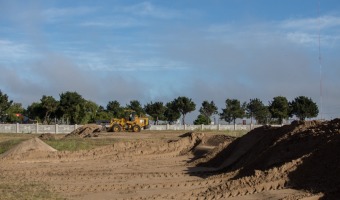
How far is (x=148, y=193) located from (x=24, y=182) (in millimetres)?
4750

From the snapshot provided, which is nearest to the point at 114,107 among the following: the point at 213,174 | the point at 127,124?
the point at 127,124

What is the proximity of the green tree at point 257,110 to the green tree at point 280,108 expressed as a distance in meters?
5.57

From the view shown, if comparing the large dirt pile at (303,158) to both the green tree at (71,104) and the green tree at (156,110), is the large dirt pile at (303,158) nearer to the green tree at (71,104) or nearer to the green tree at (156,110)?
the green tree at (71,104)

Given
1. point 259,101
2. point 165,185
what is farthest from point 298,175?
point 259,101

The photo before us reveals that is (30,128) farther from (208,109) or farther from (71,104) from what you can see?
(208,109)

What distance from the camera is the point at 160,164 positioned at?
22.2 m

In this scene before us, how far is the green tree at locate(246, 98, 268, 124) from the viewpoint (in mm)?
79438

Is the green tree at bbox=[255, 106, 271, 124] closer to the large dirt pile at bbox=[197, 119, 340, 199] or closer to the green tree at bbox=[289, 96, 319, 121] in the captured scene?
the green tree at bbox=[289, 96, 319, 121]

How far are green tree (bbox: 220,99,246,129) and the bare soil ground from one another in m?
54.4

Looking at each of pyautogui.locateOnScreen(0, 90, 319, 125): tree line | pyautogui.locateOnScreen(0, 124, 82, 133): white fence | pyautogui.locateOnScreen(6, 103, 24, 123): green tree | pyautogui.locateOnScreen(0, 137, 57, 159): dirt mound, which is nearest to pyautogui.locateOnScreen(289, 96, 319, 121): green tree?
pyautogui.locateOnScreen(0, 90, 319, 125): tree line

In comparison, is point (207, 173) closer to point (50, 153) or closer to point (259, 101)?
point (50, 153)

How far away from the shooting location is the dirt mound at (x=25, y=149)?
79.3ft

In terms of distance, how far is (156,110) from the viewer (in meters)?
81.3

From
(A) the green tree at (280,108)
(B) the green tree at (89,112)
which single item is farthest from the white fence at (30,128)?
(A) the green tree at (280,108)
